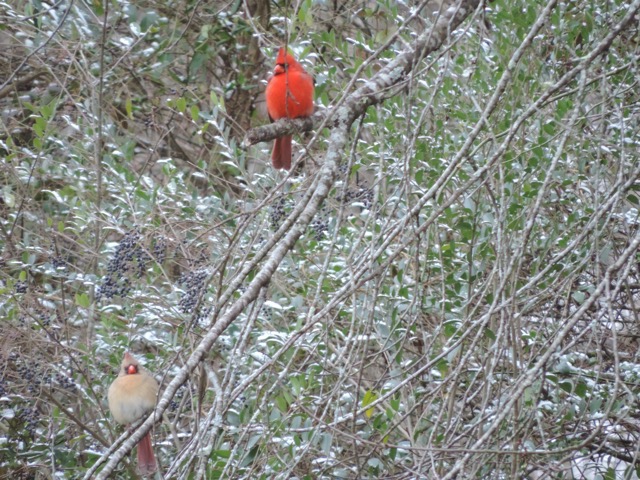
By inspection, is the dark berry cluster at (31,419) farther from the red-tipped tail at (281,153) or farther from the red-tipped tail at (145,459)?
the red-tipped tail at (281,153)

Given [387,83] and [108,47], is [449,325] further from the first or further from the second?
[108,47]

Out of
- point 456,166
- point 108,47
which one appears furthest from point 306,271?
point 108,47

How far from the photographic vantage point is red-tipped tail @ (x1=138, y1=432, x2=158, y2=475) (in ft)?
12.6

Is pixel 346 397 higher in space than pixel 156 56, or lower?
lower

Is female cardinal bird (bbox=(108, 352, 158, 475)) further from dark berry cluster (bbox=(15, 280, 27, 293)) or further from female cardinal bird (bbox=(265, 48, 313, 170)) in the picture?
female cardinal bird (bbox=(265, 48, 313, 170))

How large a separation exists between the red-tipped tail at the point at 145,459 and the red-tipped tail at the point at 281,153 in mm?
1350

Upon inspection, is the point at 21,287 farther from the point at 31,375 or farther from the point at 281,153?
the point at 281,153

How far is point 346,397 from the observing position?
138 inches

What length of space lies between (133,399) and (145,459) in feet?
0.88

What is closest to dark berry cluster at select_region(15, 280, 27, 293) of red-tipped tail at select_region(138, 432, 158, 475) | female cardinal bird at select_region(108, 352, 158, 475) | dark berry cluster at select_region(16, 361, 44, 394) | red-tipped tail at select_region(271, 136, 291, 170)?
dark berry cluster at select_region(16, 361, 44, 394)

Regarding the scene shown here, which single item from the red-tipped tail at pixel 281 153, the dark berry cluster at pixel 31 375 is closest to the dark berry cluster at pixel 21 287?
the dark berry cluster at pixel 31 375

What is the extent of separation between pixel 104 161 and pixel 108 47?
1396 millimetres

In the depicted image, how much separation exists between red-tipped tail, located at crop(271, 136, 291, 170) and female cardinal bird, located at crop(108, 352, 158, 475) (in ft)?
3.64

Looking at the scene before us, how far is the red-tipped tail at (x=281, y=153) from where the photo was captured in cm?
400
